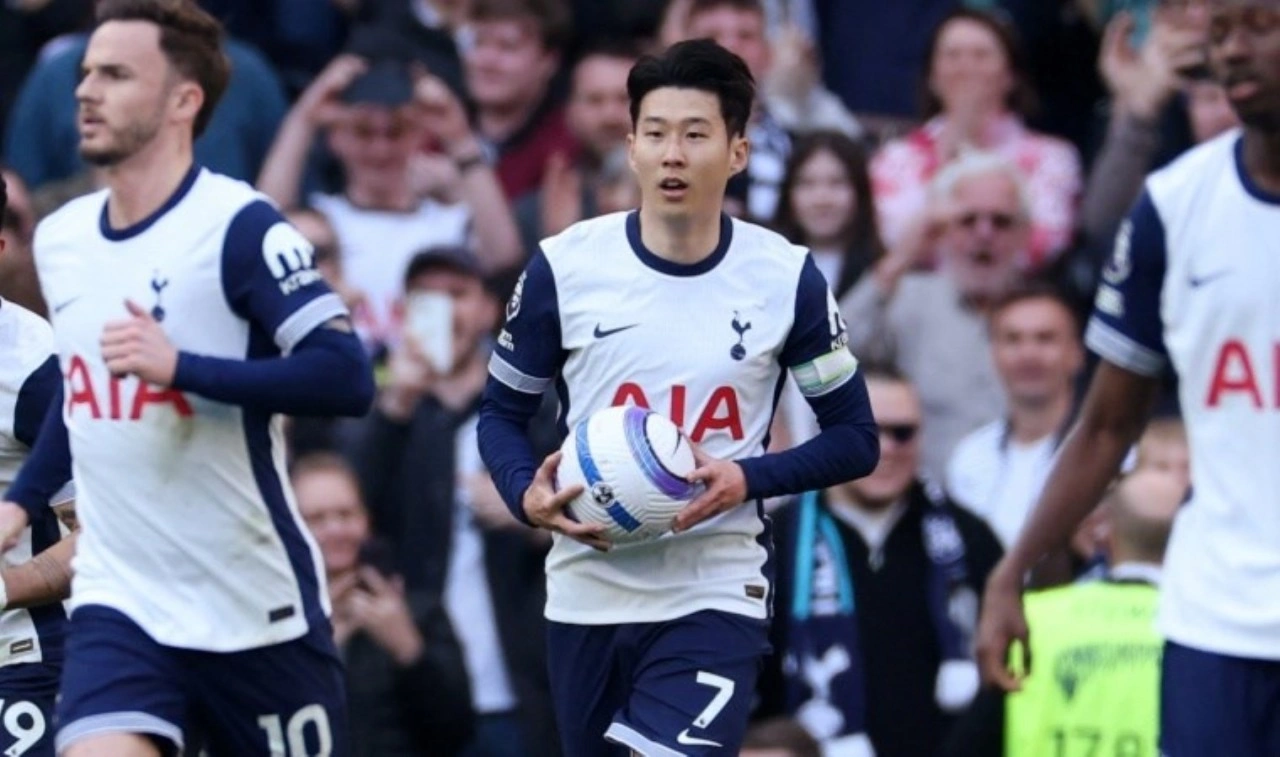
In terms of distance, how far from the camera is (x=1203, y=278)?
23.5 feet

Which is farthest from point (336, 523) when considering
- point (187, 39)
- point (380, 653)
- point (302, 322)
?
point (302, 322)

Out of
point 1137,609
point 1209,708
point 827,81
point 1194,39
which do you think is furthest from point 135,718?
point 827,81

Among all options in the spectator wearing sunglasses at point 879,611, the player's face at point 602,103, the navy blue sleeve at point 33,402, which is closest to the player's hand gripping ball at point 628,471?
the navy blue sleeve at point 33,402

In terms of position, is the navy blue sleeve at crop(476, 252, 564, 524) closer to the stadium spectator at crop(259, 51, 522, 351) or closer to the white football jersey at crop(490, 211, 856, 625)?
the white football jersey at crop(490, 211, 856, 625)

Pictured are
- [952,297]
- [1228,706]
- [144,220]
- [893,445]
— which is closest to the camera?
[1228,706]

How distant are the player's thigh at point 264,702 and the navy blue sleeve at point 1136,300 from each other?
226 cm

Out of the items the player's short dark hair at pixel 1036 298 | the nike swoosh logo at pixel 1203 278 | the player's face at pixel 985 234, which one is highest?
the nike swoosh logo at pixel 1203 278

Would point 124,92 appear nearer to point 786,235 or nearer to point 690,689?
point 690,689

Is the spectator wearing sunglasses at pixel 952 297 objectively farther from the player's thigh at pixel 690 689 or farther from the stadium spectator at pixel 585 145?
the player's thigh at pixel 690 689

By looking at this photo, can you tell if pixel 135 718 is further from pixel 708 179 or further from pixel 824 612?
pixel 824 612

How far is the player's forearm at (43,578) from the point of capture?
7691 millimetres

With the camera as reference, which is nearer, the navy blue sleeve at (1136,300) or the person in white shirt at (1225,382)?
the person in white shirt at (1225,382)

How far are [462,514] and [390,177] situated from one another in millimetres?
2142

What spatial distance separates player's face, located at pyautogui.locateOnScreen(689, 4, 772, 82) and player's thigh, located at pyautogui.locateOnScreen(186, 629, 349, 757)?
6219 millimetres
